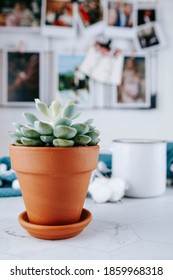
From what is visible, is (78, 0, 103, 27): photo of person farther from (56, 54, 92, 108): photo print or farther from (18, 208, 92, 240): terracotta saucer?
(18, 208, 92, 240): terracotta saucer

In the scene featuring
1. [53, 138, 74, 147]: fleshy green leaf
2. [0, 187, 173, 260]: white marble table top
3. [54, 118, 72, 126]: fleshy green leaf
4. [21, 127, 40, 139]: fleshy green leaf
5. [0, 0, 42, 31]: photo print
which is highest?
[0, 0, 42, 31]: photo print

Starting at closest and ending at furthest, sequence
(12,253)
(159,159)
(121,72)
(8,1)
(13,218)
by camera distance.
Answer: (12,253) → (13,218) → (159,159) → (8,1) → (121,72)

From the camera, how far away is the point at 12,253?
0.39m

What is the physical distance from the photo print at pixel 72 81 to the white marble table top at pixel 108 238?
3.09 ft

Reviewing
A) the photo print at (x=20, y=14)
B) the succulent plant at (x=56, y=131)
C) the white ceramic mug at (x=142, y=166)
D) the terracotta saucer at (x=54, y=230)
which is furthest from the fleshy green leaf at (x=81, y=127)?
the photo print at (x=20, y=14)

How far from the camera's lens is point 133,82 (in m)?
1.56

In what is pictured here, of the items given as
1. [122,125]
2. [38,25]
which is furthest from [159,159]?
[38,25]

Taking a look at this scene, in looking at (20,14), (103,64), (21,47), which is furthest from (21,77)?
(103,64)

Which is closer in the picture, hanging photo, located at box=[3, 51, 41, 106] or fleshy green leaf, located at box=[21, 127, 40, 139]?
fleshy green leaf, located at box=[21, 127, 40, 139]

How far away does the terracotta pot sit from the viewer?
42cm

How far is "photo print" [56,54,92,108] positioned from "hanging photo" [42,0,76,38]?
4.3 inches

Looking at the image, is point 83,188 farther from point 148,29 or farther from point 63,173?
point 148,29

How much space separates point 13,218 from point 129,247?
0.22 meters

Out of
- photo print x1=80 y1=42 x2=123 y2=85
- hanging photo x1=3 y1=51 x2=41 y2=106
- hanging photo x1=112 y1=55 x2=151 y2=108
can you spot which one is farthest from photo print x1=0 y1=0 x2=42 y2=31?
hanging photo x1=112 y1=55 x2=151 y2=108
